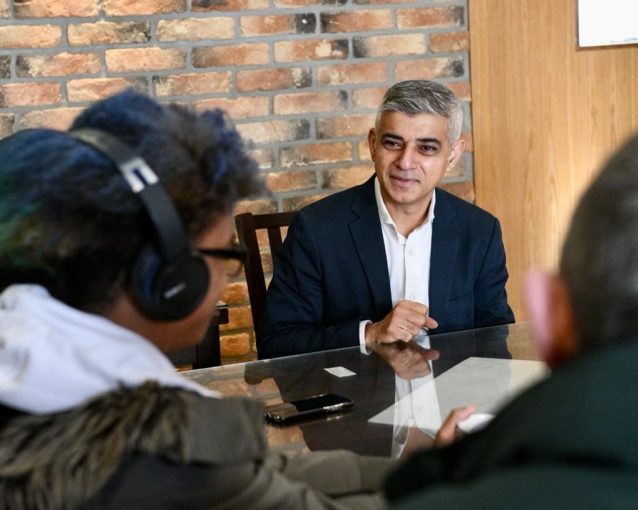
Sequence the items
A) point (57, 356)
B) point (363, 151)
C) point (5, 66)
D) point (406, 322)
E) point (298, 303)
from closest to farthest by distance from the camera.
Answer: point (57, 356) < point (406, 322) < point (298, 303) < point (5, 66) < point (363, 151)

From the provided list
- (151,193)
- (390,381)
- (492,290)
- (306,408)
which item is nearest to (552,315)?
(151,193)

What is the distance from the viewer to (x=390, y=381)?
172 centimetres

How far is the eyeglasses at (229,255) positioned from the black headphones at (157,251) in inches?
1.1

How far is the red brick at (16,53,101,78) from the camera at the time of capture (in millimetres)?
2838

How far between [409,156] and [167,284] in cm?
142

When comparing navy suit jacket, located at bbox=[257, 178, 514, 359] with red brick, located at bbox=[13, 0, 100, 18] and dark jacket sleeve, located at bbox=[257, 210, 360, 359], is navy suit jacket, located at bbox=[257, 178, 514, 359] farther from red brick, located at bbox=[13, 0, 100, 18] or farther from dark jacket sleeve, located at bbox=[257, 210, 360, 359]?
red brick, located at bbox=[13, 0, 100, 18]

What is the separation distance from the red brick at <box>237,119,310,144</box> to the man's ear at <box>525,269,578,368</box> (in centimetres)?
247

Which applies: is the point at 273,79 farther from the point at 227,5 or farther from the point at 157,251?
the point at 157,251

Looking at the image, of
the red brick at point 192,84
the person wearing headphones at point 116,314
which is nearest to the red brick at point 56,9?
the red brick at point 192,84

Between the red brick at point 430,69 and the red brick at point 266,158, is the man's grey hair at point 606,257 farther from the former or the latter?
the red brick at point 430,69

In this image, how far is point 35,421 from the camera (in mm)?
895

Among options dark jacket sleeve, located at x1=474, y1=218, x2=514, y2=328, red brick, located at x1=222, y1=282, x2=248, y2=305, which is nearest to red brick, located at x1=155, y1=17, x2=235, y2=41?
red brick, located at x1=222, y1=282, x2=248, y2=305

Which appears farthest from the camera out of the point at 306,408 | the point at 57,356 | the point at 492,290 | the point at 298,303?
the point at 492,290

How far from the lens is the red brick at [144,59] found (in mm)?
2900
